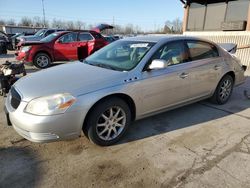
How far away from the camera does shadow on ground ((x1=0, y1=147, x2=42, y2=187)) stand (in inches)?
95.5

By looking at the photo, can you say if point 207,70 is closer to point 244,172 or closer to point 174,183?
point 244,172

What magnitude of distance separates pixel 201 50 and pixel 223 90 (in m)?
1.15

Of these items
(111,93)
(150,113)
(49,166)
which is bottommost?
(49,166)

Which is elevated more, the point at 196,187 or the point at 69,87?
the point at 69,87

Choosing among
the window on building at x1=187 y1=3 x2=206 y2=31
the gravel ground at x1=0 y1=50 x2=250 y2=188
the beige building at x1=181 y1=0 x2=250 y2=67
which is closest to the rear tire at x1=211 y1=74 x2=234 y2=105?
the gravel ground at x1=0 y1=50 x2=250 y2=188

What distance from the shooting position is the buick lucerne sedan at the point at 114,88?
2.64 meters

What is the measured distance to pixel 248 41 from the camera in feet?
31.9

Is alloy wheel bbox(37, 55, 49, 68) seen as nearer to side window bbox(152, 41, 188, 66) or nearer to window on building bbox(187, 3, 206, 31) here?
side window bbox(152, 41, 188, 66)

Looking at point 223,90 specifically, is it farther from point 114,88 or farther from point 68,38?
point 68,38

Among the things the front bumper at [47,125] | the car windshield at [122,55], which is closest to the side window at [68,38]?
the car windshield at [122,55]

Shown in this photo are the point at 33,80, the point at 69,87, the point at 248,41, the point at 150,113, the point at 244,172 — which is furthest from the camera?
the point at 248,41

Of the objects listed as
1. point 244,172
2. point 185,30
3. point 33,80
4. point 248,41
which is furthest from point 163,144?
point 185,30

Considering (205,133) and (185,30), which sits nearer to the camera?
(205,133)

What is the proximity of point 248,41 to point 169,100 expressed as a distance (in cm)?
→ 802
